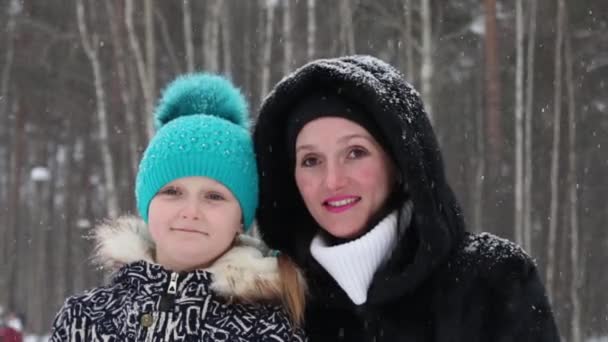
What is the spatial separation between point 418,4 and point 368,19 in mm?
Result: 773

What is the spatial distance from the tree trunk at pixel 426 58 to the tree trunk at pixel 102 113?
4267 millimetres

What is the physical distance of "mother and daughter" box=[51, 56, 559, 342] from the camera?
2010mm

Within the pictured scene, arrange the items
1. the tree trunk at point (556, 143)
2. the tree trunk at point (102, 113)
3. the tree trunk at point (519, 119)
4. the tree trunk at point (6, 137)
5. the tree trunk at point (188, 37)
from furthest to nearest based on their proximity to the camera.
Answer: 1. the tree trunk at point (6, 137)
2. the tree trunk at point (556, 143)
3. the tree trunk at point (188, 37)
4. the tree trunk at point (519, 119)
5. the tree trunk at point (102, 113)

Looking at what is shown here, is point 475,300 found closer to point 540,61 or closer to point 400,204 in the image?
point 400,204

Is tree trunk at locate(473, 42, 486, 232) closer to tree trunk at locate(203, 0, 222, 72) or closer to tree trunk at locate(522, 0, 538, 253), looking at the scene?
tree trunk at locate(522, 0, 538, 253)

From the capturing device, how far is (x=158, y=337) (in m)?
2.04

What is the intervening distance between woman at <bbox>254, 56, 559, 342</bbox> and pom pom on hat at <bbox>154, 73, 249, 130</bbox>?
18 cm

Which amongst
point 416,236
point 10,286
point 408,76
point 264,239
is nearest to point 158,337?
point 264,239

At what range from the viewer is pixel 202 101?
2375 millimetres

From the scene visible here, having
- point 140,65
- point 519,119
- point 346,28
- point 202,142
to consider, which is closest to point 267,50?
point 346,28

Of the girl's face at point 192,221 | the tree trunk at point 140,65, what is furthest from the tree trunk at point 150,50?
the girl's face at point 192,221

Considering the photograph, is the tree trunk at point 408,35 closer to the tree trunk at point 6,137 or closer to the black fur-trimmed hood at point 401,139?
the tree trunk at point 6,137

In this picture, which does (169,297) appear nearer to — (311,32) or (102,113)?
(311,32)

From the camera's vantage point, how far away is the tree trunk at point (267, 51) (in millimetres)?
10633
